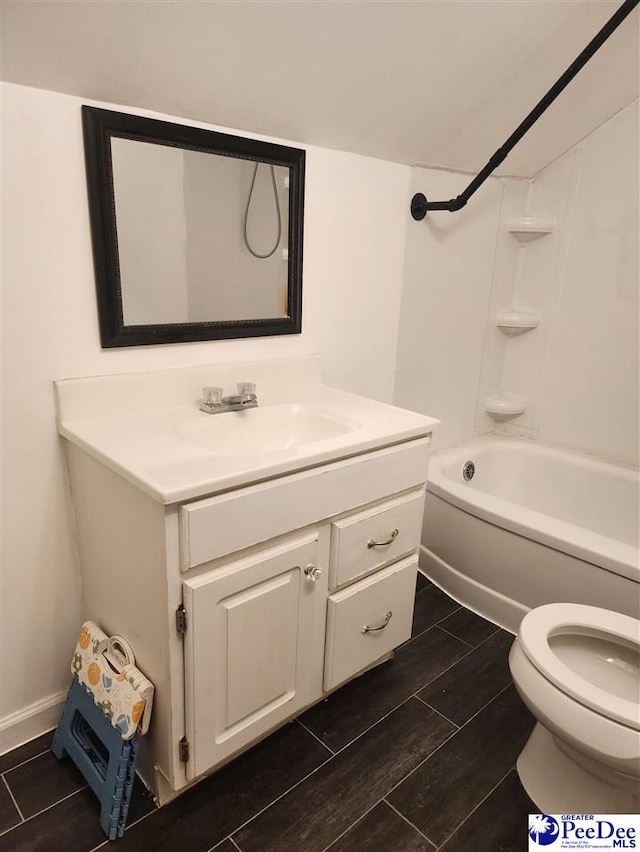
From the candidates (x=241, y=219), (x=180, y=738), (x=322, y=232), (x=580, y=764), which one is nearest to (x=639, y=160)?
(x=322, y=232)

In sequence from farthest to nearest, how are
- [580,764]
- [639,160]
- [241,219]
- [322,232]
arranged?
1. [639,160]
2. [322,232]
3. [241,219]
4. [580,764]

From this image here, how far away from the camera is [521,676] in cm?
128

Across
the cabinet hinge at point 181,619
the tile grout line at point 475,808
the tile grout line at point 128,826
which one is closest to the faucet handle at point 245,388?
the cabinet hinge at point 181,619

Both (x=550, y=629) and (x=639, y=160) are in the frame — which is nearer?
(x=550, y=629)

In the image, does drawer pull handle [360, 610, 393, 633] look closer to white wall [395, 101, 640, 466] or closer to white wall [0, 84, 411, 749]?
white wall [0, 84, 411, 749]

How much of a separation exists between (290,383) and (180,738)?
0.99 metres

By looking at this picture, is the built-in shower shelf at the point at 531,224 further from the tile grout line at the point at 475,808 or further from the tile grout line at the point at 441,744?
the tile grout line at the point at 475,808

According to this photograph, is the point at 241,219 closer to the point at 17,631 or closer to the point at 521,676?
the point at 17,631

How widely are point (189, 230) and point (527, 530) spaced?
4.47 feet

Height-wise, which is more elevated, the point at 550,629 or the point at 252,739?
the point at 550,629

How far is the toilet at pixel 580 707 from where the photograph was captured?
3.68 feet

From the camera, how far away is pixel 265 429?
5.11ft

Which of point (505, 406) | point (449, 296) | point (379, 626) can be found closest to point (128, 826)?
point (379, 626)

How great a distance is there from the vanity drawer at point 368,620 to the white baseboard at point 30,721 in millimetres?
708
